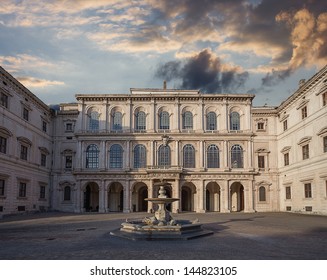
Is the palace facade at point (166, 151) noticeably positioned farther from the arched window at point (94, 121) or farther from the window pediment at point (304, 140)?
the window pediment at point (304, 140)

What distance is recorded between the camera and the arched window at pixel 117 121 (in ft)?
156

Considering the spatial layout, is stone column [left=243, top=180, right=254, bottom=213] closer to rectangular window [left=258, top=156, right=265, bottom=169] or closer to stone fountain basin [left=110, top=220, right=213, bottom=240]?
rectangular window [left=258, top=156, right=265, bottom=169]

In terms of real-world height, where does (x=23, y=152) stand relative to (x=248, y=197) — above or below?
above

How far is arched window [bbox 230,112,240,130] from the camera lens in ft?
156

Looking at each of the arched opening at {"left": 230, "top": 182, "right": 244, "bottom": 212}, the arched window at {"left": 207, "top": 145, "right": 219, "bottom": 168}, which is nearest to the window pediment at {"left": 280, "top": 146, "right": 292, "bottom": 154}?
the arched opening at {"left": 230, "top": 182, "right": 244, "bottom": 212}

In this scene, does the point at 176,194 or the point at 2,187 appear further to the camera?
the point at 176,194

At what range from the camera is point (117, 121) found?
47.6 meters

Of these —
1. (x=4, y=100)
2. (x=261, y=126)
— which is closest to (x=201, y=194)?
(x=261, y=126)

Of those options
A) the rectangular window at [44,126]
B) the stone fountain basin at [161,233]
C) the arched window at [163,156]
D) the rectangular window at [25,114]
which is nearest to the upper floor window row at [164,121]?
the arched window at [163,156]

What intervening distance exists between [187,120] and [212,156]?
5768mm

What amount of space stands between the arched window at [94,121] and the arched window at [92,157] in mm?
2460

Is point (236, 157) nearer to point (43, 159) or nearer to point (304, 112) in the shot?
point (304, 112)

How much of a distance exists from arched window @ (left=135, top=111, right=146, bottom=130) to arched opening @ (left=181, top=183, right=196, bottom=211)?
1014 centimetres

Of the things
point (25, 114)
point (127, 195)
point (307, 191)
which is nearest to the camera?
point (307, 191)
